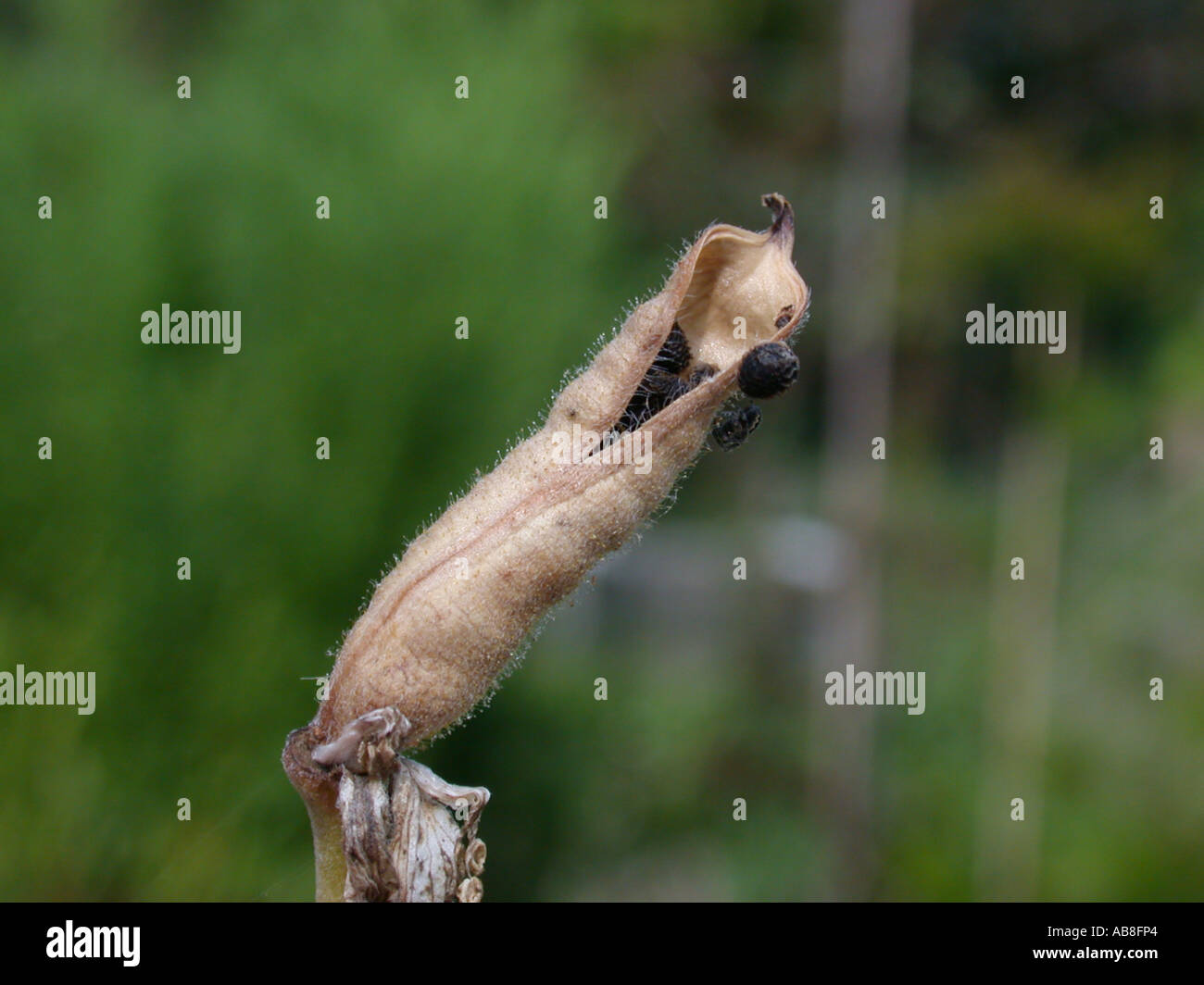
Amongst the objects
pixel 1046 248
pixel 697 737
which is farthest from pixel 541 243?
pixel 1046 248

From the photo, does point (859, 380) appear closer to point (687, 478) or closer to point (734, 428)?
point (687, 478)

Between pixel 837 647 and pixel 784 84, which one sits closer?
pixel 837 647

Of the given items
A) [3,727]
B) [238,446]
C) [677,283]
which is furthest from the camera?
[238,446]

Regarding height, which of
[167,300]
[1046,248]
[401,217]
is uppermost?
[1046,248]

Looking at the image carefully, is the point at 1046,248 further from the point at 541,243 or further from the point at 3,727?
the point at 3,727

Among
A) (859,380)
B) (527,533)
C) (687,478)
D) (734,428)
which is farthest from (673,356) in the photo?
(859,380)

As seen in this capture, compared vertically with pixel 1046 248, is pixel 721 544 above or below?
below

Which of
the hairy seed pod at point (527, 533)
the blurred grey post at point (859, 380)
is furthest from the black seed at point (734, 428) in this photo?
the blurred grey post at point (859, 380)

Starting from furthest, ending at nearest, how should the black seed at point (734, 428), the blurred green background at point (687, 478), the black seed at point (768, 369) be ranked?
the blurred green background at point (687, 478) < the black seed at point (734, 428) < the black seed at point (768, 369)

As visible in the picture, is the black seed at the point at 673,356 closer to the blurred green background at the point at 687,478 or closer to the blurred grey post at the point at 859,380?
the blurred green background at the point at 687,478
